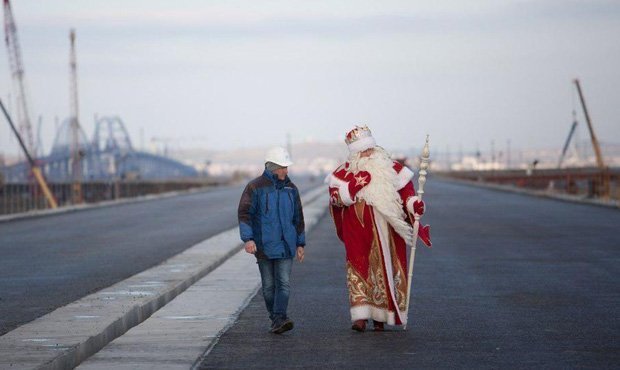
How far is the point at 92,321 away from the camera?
465 inches

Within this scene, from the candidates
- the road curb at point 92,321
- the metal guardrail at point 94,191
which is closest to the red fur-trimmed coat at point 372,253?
the road curb at point 92,321

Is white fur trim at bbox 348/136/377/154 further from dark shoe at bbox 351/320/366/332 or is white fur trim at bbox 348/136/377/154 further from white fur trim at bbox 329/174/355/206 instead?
dark shoe at bbox 351/320/366/332

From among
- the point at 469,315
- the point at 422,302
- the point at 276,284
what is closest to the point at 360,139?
the point at 276,284

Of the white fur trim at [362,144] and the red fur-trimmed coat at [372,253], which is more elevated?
the white fur trim at [362,144]

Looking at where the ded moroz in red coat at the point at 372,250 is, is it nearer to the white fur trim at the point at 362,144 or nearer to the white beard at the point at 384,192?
the white beard at the point at 384,192

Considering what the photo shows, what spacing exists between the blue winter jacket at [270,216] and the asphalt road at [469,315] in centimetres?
77

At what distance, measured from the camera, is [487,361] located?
10.1m

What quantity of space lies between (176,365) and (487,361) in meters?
2.30

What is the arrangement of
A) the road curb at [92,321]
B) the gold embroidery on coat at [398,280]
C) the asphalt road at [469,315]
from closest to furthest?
the road curb at [92,321], the asphalt road at [469,315], the gold embroidery on coat at [398,280]

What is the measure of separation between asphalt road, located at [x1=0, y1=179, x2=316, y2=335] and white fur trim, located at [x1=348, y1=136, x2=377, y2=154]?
357 cm

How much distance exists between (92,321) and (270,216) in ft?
5.88

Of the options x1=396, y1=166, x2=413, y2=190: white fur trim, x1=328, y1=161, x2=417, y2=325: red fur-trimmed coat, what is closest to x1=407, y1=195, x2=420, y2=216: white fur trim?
x1=328, y1=161, x2=417, y2=325: red fur-trimmed coat

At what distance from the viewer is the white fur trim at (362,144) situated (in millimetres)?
12469

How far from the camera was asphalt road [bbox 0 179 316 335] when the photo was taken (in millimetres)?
16406
